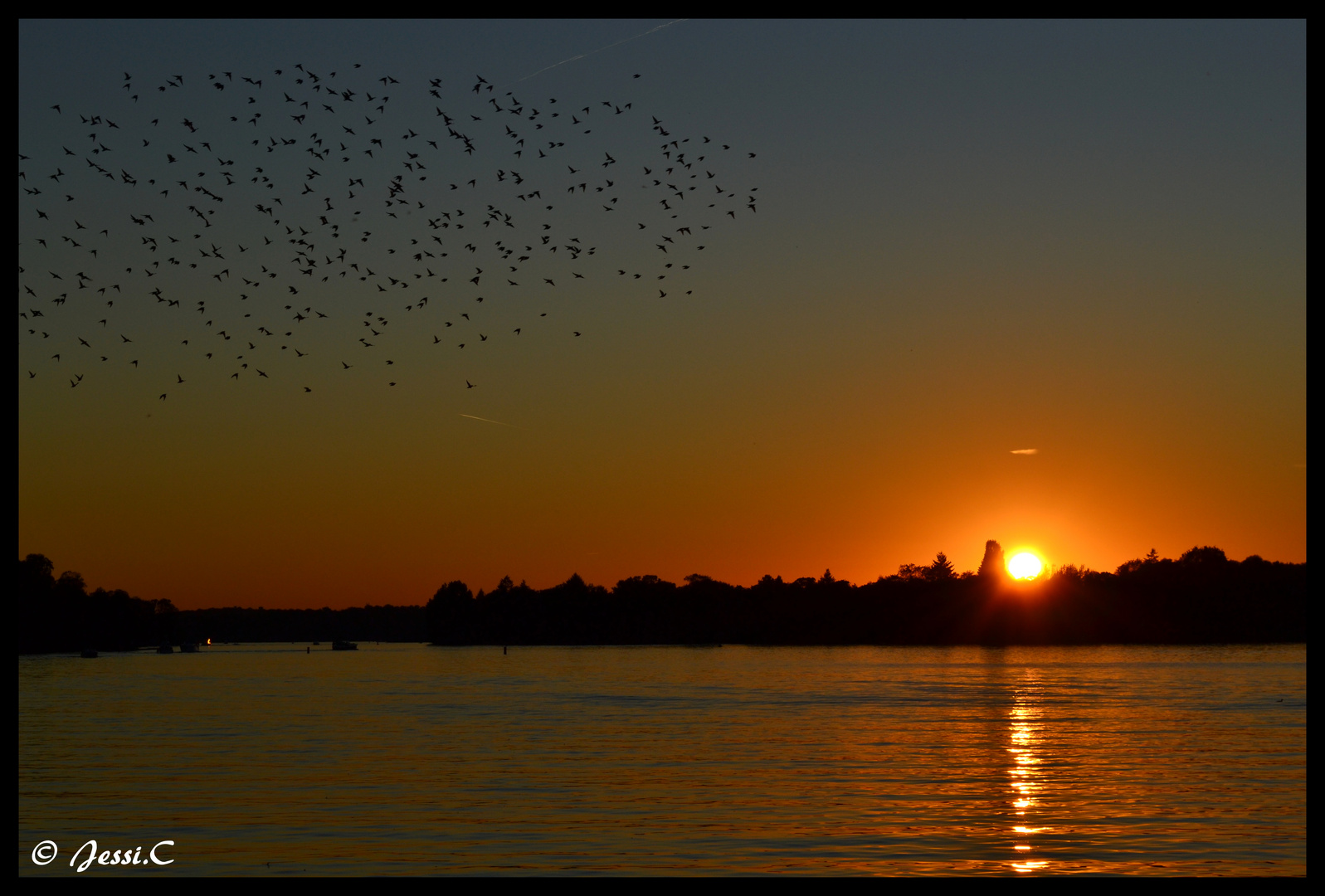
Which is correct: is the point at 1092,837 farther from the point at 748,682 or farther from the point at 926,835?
the point at 748,682

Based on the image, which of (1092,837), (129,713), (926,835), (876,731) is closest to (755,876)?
(926,835)

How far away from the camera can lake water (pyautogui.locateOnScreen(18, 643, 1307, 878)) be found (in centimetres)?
2967

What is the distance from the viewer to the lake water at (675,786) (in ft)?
97.3

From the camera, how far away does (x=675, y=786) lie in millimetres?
42094

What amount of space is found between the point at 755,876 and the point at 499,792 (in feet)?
54.0

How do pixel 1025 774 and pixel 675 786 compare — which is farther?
pixel 1025 774

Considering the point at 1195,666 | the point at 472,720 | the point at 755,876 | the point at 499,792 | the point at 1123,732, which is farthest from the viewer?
the point at 1195,666

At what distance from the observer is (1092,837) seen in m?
31.6

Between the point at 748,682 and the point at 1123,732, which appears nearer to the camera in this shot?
the point at 1123,732
